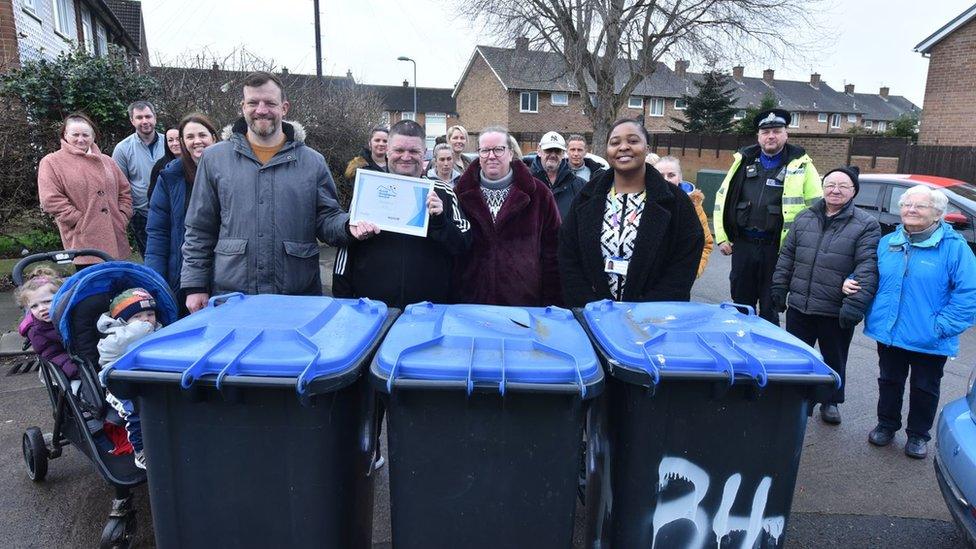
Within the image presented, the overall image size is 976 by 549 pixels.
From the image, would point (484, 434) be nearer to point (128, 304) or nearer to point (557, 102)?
point (128, 304)

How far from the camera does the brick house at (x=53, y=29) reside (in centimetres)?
986

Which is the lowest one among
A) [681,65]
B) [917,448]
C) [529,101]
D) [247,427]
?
[917,448]

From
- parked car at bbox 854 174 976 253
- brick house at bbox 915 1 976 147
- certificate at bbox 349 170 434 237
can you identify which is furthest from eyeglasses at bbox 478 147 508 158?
brick house at bbox 915 1 976 147

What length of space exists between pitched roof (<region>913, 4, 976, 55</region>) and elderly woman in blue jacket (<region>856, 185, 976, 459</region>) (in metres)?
17.8

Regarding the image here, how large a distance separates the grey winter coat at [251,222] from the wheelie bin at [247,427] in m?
1.00

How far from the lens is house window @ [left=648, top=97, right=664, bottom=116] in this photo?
40.1m

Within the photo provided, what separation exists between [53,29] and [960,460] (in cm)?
1678

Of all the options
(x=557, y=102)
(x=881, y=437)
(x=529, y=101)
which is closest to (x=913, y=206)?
(x=881, y=437)

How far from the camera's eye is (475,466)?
1896mm

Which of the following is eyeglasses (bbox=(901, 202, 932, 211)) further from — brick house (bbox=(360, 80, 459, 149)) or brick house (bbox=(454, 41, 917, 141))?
brick house (bbox=(360, 80, 459, 149))

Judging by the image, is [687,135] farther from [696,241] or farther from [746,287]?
[696,241]

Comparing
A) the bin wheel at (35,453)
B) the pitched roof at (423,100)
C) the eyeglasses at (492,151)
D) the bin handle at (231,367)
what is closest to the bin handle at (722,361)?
the bin handle at (231,367)

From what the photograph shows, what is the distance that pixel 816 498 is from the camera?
316cm

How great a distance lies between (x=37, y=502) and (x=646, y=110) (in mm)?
41225
